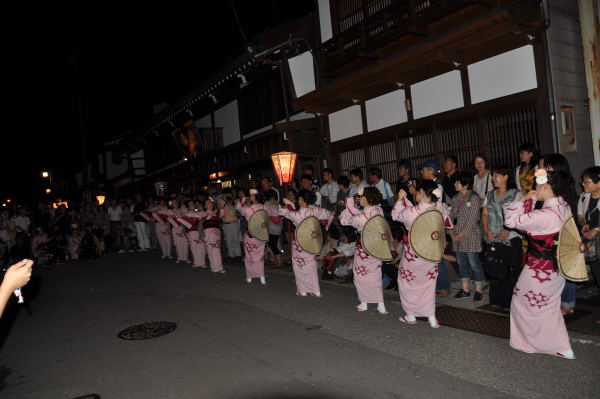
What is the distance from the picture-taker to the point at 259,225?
29.3 feet

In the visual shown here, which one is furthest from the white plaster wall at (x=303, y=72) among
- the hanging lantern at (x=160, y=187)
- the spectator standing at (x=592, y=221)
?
the hanging lantern at (x=160, y=187)

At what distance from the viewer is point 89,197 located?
25906mm

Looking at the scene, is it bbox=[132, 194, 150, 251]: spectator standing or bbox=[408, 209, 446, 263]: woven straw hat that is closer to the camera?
bbox=[408, 209, 446, 263]: woven straw hat

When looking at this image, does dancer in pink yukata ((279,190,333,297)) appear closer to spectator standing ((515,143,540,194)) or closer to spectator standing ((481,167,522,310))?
spectator standing ((481,167,522,310))

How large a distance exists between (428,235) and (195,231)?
763 cm

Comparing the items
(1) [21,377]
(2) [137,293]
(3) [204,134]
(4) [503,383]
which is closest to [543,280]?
(4) [503,383]

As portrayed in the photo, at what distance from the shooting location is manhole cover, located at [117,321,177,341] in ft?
19.6

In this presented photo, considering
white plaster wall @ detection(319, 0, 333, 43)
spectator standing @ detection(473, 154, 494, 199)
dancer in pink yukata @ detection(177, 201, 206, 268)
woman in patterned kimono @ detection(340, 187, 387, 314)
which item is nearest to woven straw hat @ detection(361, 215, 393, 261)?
woman in patterned kimono @ detection(340, 187, 387, 314)

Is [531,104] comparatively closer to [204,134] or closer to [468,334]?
[468,334]

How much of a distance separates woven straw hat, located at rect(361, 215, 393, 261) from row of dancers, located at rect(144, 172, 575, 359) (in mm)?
130

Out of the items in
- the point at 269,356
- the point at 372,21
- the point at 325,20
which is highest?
the point at 325,20

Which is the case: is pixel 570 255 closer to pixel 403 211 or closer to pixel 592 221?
pixel 592 221

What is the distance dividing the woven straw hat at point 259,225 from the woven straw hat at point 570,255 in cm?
562

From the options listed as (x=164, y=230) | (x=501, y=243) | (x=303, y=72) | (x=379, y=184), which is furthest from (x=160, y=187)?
(x=501, y=243)
